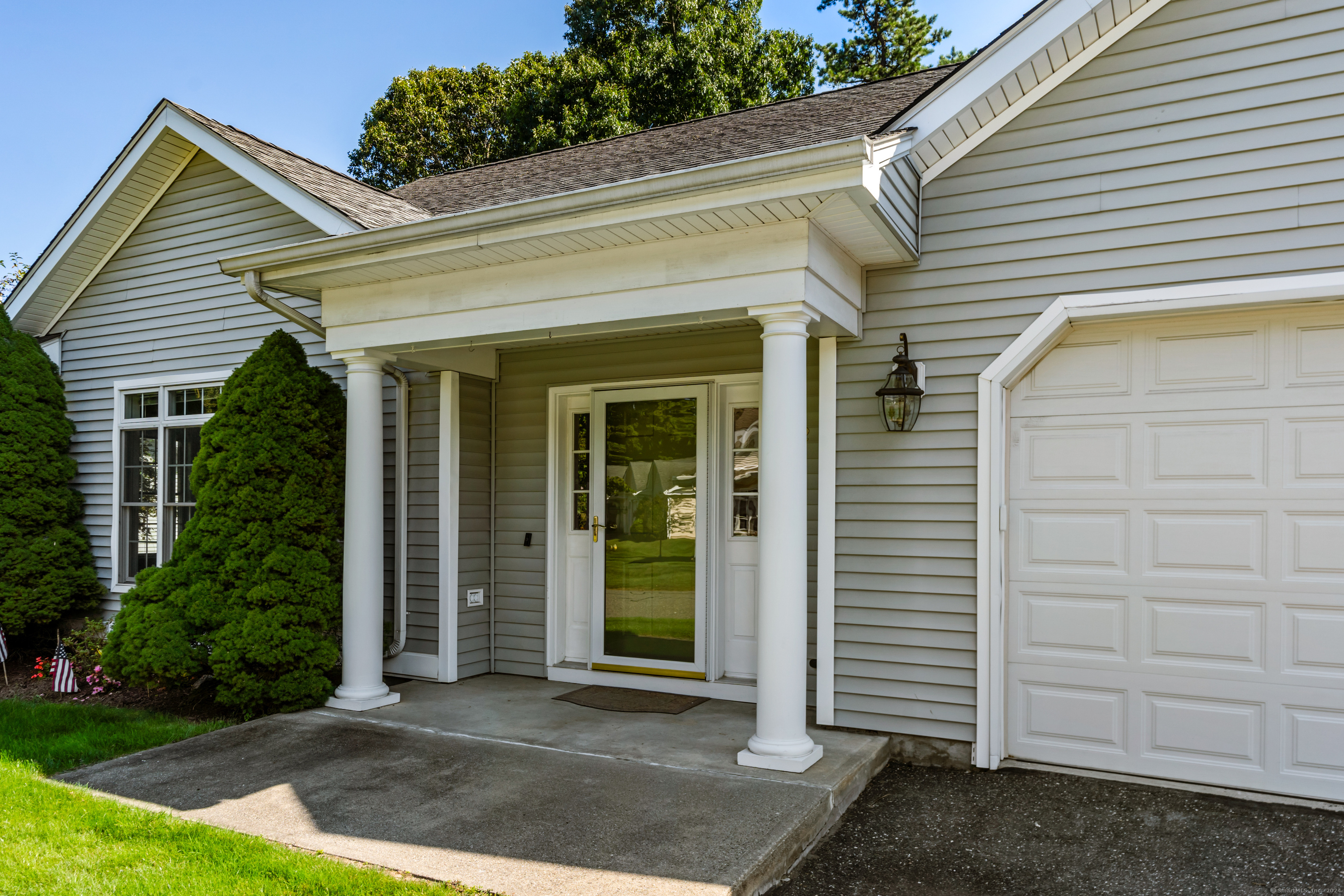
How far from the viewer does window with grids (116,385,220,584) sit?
271 inches

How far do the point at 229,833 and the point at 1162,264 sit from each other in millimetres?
4499

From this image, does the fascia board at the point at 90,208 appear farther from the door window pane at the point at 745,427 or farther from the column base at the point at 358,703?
the door window pane at the point at 745,427

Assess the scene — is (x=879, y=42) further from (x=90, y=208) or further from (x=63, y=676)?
(x=63, y=676)

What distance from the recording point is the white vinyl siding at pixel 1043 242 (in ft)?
12.0

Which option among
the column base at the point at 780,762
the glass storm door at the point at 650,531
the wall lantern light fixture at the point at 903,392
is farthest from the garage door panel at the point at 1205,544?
the glass storm door at the point at 650,531

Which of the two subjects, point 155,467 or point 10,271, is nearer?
point 155,467

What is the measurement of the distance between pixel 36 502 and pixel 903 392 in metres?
6.93

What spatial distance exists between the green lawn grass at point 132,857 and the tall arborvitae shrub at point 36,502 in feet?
11.4

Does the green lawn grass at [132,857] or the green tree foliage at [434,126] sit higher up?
the green tree foliage at [434,126]

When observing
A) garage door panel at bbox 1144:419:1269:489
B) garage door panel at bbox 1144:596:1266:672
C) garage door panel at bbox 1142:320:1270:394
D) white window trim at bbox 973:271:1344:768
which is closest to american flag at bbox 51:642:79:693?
white window trim at bbox 973:271:1344:768

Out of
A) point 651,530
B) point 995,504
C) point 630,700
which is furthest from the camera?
point 651,530

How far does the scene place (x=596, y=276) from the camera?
4.18 metres

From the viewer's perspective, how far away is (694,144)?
621 centimetres

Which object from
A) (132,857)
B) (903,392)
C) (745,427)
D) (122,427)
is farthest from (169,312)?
(903,392)
